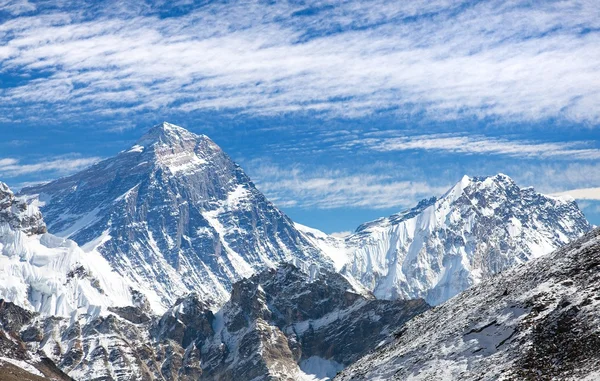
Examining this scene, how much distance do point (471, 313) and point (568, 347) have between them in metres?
22.0

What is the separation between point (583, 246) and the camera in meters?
94.6

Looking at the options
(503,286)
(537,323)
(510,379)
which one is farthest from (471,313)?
(510,379)

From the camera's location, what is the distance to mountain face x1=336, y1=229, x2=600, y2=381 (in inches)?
2894

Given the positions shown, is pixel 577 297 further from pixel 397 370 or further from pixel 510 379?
pixel 397 370

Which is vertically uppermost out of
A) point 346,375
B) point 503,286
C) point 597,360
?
point 597,360

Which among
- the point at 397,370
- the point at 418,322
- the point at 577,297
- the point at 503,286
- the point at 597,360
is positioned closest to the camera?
the point at 597,360

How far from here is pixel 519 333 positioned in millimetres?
80625

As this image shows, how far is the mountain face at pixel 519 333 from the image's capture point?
241 ft

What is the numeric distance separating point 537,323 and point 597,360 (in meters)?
10.8

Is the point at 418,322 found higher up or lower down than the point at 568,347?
lower down

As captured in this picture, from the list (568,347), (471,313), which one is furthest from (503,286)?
(568,347)

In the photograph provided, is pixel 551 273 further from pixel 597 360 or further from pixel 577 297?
pixel 597 360

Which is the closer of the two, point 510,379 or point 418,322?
point 510,379

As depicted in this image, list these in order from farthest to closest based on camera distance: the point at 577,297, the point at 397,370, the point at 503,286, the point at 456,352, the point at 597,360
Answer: the point at 503,286 < the point at 397,370 < the point at 456,352 < the point at 577,297 < the point at 597,360
